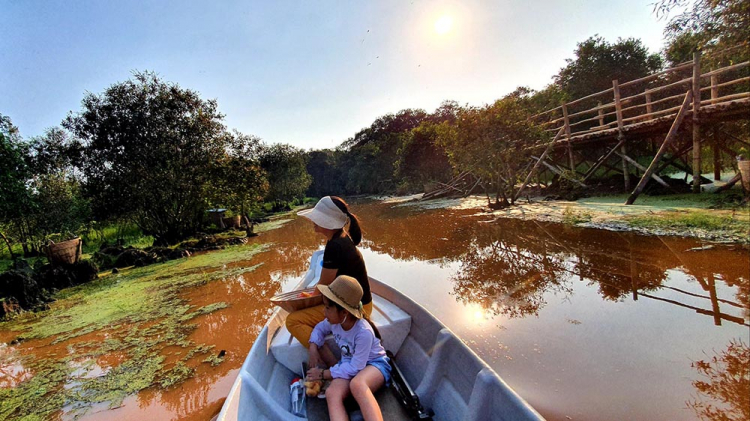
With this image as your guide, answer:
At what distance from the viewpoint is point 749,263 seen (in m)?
4.36

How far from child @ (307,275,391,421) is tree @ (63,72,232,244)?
41.9ft

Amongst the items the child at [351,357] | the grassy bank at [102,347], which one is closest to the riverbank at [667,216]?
the child at [351,357]

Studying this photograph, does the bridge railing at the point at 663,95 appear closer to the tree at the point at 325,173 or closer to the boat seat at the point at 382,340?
the boat seat at the point at 382,340

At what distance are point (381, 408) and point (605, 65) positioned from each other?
22.6 metres

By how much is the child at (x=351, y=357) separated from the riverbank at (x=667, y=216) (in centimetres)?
623

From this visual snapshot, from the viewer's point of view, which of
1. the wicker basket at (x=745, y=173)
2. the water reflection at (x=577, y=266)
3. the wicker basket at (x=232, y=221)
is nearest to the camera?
the water reflection at (x=577, y=266)

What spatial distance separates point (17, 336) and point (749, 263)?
35.4 ft

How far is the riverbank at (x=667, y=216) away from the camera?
5.72 m

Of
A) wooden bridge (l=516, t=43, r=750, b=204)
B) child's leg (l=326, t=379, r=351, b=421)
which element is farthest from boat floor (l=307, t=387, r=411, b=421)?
wooden bridge (l=516, t=43, r=750, b=204)

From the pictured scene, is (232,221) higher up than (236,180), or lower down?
lower down

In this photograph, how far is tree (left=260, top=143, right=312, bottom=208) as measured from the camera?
29.8 meters

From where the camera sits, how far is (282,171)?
30078mm

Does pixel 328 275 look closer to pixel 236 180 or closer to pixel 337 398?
pixel 337 398

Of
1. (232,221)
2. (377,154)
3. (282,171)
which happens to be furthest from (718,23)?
(377,154)
